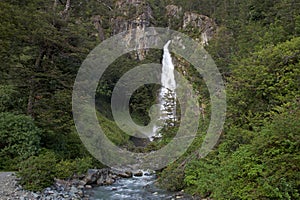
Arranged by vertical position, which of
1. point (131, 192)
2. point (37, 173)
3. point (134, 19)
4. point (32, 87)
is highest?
point (134, 19)

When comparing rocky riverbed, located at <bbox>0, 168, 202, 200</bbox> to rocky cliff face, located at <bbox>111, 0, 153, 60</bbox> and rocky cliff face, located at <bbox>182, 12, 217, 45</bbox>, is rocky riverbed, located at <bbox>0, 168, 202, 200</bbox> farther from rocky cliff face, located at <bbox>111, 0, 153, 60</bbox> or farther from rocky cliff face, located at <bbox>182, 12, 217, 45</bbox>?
rocky cliff face, located at <bbox>111, 0, 153, 60</bbox>

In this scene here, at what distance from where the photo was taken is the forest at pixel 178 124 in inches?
292

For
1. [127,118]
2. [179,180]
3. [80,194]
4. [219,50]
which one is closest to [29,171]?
[80,194]

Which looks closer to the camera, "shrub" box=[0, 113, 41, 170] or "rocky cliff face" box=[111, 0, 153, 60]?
"shrub" box=[0, 113, 41, 170]

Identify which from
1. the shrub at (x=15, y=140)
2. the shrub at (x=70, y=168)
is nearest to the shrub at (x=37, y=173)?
the shrub at (x=70, y=168)

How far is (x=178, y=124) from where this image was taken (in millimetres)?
17188

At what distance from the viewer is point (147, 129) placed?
30.8 meters

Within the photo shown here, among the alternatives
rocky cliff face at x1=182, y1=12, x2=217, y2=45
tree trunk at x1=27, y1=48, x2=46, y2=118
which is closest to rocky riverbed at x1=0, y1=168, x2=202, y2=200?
tree trunk at x1=27, y1=48, x2=46, y2=118

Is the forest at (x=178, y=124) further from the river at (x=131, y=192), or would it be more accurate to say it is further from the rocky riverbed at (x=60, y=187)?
the river at (x=131, y=192)

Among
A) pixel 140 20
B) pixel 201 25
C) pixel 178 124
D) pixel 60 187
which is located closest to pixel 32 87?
pixel 60 187

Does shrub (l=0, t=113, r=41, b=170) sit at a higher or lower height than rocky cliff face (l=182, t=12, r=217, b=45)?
lower

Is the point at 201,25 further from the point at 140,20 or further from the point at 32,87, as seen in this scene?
the point at 32,87

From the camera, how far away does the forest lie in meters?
7.41

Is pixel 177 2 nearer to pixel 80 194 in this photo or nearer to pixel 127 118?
pixel 127 118
